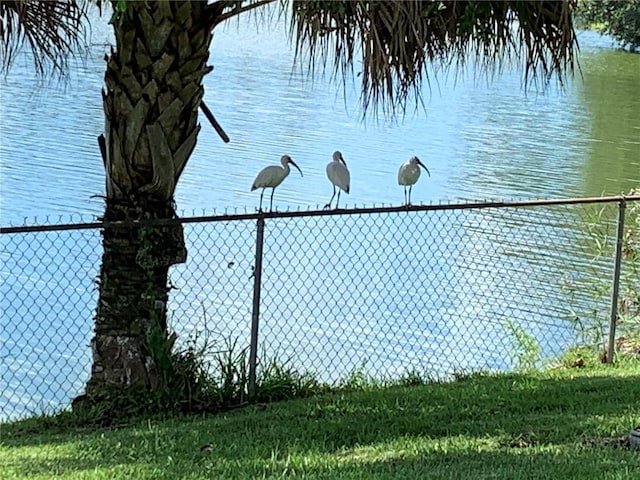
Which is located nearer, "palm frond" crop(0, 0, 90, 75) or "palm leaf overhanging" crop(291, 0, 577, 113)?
"palm leaf overhanging" crop(291, 0, 577, 113)

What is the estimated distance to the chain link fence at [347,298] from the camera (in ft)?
29.0

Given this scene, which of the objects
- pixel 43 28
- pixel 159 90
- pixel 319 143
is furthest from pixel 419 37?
pixel 319 143

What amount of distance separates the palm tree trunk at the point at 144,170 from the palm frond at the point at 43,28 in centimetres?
56

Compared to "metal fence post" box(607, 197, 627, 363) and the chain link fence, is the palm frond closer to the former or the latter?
the chain link fence

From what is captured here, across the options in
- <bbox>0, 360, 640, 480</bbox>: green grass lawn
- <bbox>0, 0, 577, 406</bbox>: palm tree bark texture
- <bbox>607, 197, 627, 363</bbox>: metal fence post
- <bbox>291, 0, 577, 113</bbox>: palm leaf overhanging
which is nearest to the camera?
<bbox>0, 360, 640, 480</bbox>: green grass lawn

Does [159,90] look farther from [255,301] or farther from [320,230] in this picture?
[320,230]

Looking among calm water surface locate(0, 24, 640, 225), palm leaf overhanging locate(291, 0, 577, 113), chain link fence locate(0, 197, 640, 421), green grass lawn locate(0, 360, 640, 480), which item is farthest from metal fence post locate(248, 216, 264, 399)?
calm water surface locate(0, 24, 640, 225)

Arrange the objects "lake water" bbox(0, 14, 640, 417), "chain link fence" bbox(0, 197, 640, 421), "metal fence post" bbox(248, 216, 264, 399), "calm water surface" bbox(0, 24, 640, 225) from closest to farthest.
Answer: "metal fence post" bbox(248, 216, 264, 399) < "chain link fence" bbox(0, 197, 640, 421) < "lake water" bbox(0, 14, 640, 417) < "calm water surface" bbox(0, 24, 640, 225)

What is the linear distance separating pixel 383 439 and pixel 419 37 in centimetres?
223

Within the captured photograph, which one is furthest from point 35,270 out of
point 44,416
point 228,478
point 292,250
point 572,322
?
point 228,478

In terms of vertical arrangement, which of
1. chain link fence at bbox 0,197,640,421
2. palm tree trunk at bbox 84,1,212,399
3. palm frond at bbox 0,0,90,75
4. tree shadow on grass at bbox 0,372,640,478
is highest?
palm frond at bbox 0,0,90,75

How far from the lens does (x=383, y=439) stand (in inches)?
206

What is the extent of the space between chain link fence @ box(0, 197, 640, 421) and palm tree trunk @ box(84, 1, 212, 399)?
43.2 inches

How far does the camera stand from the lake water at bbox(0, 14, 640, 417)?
9492mm
